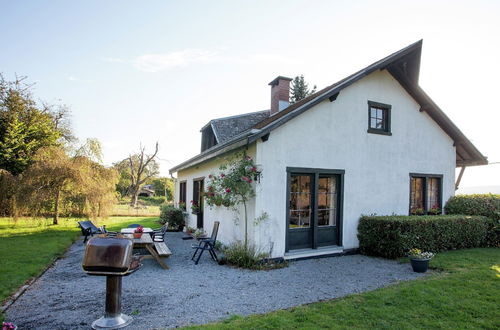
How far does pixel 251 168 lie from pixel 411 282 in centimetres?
378

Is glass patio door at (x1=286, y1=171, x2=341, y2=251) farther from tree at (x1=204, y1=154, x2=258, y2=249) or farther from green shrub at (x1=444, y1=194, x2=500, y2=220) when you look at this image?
green shrub at (x1=444, y1=194, x2=500, y2=220)

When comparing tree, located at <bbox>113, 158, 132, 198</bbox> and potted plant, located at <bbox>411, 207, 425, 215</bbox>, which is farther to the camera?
tree, located at <bbox>113, 158, 132, 198</bbox>

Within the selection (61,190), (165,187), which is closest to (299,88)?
(165,187)

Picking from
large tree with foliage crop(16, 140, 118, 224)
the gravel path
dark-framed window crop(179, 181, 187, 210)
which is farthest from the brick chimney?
large tree with foliage crop(16, 140, 118, 224)

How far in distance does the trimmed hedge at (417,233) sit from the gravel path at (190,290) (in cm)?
52

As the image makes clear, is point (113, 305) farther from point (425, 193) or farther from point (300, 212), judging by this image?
point (425, 193)

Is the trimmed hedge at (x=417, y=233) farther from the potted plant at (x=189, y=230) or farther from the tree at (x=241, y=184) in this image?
the potted plant at (x=189, y=230)

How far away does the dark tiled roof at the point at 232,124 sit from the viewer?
44.4 ft

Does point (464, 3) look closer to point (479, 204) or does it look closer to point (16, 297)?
point (479, 204)

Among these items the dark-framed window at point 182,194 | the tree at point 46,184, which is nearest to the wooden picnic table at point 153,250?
the dark-framed window at point 182,194

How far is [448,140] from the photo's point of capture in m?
10.8

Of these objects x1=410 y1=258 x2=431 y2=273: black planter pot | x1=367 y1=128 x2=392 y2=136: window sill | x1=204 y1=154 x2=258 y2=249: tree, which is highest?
x1=367 y1=128 x2=392 y2=136: window sill

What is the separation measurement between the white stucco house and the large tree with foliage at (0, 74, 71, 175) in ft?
49.5

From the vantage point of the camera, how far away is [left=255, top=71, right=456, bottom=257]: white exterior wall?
732 centimetres
